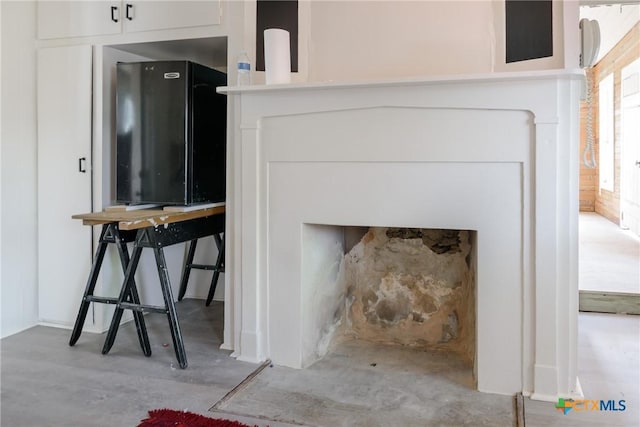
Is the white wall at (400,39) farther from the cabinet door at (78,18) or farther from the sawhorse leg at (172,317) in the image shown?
the sawhorse leg at (172,317)

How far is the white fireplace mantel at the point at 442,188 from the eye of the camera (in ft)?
6.56

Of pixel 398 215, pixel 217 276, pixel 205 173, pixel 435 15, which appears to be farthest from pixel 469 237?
pixel 217 276

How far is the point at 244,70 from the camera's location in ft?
7.95

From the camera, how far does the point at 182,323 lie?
3025 mm

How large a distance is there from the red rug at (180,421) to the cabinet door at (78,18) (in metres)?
1.99

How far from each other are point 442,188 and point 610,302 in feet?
6.32

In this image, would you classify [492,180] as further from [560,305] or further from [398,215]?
[560,305]

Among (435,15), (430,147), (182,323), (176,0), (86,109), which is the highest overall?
(176,0)

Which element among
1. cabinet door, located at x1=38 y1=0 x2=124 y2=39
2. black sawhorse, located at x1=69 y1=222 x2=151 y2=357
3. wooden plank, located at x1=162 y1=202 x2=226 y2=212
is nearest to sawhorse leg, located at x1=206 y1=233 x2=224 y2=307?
wooden plank, located at x1=162 y1=202 x2=226 y2=212

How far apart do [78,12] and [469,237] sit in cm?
242

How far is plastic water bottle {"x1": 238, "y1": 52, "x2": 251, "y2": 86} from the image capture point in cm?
242

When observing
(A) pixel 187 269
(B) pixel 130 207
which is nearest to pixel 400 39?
(B) pixel 130 207

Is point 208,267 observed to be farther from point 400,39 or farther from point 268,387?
point 400,39

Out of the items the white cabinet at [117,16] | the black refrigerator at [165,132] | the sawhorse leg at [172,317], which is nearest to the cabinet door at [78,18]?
the white cabinet at [117,16]
